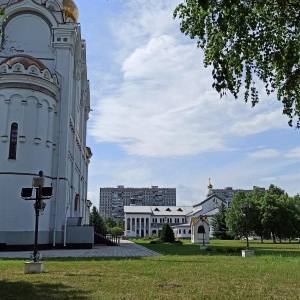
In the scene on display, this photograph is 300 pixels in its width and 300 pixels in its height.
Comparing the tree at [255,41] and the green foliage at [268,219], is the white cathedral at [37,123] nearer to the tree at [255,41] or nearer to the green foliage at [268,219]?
the tree at [255,41]

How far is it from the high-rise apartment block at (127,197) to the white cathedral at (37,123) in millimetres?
128409

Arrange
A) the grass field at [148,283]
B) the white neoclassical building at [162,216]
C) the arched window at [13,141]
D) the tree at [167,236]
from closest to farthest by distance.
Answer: the grass field at [148,283], the arched window at [13,141], the tree at [167,236], the white neoclassical building at [162,216]

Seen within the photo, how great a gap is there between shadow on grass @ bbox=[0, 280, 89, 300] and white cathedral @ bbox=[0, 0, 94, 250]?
17454 millimetres

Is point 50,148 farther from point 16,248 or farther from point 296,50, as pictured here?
point 296,50

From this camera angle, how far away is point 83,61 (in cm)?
3912

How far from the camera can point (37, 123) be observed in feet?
89.8

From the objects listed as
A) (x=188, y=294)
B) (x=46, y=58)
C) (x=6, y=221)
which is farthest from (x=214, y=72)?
(x=46, y=58)

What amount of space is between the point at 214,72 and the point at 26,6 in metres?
27.6

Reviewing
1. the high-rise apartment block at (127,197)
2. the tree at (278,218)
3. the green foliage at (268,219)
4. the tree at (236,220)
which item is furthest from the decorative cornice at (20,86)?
the high-rise apartment block at (127,197)

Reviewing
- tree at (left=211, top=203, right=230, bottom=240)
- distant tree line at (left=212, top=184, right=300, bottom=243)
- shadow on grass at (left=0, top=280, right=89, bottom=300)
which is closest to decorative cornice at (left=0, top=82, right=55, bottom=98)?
shadow on grass at (left=0, top=280, right=89, bottom=300)

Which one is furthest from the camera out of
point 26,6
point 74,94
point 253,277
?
point 74,94

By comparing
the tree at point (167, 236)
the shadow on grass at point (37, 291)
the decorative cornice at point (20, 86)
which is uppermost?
the decorative cornice at point (20, 86)

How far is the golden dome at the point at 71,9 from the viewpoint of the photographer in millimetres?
35669

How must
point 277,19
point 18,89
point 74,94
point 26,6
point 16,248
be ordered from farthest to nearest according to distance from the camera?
point 74,94, point 26,6, point 18,89, point 16,248, point 277,19
